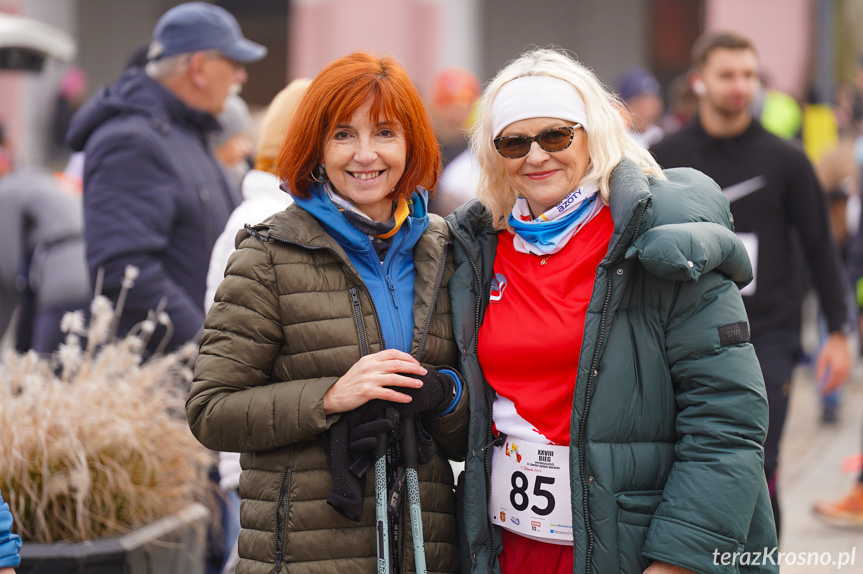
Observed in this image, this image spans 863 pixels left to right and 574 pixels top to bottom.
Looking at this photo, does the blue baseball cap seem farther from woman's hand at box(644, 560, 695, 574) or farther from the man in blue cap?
woman's hand at box(644, 560, 695, 574)

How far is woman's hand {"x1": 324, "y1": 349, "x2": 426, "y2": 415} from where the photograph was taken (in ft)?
8.35

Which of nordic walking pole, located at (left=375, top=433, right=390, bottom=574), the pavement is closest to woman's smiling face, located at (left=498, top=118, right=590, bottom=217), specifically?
nordic walking pole, located at (left=375, top=433, right=390, bottom=574)

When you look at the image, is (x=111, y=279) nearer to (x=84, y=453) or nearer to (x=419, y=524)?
(x=84, y=453)

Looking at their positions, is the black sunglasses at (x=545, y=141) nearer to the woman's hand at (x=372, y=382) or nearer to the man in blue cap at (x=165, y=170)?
the woman's hand at (x=372, y=382)

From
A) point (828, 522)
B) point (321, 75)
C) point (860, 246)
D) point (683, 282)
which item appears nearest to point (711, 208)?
point (683, 282)

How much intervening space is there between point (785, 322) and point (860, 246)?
86.1 inches

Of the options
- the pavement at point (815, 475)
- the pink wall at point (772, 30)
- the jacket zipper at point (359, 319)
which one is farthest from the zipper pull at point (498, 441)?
the pink wall at point (772, 30)

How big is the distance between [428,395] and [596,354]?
425mm

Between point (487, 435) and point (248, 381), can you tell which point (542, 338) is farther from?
point (248, 381)

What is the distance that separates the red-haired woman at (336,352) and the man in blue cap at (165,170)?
1605 millimetres

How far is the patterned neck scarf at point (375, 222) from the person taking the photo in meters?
2.75

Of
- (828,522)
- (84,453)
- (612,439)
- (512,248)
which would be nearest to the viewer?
(612,439)

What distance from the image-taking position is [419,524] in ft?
8.64

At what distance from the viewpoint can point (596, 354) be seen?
256cm
